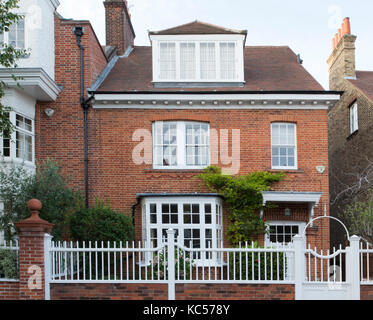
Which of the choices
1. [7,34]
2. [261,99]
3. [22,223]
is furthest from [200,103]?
[22,223]

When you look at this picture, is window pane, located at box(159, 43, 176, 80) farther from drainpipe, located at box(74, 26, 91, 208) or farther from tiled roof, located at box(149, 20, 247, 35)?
drainpipe, located at box(74, 26, 91, 208)

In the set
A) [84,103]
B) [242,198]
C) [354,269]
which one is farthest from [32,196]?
[354,269]

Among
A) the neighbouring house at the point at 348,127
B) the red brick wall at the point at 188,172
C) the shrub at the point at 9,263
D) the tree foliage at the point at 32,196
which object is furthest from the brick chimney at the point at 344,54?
the shrub at the point at 9,263

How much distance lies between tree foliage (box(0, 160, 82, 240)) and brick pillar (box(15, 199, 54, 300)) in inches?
102

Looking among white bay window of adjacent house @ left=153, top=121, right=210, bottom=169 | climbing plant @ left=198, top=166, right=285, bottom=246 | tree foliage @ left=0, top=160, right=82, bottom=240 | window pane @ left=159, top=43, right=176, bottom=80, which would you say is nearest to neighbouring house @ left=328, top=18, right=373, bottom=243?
climbing plant @ left=198, top=166, right=285, bottom=246

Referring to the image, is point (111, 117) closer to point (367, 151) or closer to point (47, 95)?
point (47, 95)

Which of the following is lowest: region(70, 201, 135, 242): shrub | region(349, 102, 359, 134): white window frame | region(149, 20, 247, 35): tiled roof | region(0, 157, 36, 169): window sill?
region(70, 201, 135, 242): shrub

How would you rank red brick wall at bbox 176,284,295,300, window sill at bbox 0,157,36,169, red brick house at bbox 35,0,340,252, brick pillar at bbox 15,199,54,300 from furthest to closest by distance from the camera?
1. red brick house at bbox 35,0,340,252
2. window sill at bbox 0,157,36,169
3. red brick wall at bbox 176,284,295,300
4. brick pillar at bbox 15,199,54,300

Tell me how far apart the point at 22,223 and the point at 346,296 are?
726cm

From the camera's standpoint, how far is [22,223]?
9789 millimetres

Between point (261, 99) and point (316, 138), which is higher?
point (261, 99)

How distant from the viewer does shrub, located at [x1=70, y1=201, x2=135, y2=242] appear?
1300cm

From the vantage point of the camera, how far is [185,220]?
14.6 metres

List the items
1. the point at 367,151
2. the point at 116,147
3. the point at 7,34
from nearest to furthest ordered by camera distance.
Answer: the point at 7,34
the point at 116,147
the point at 367,151
